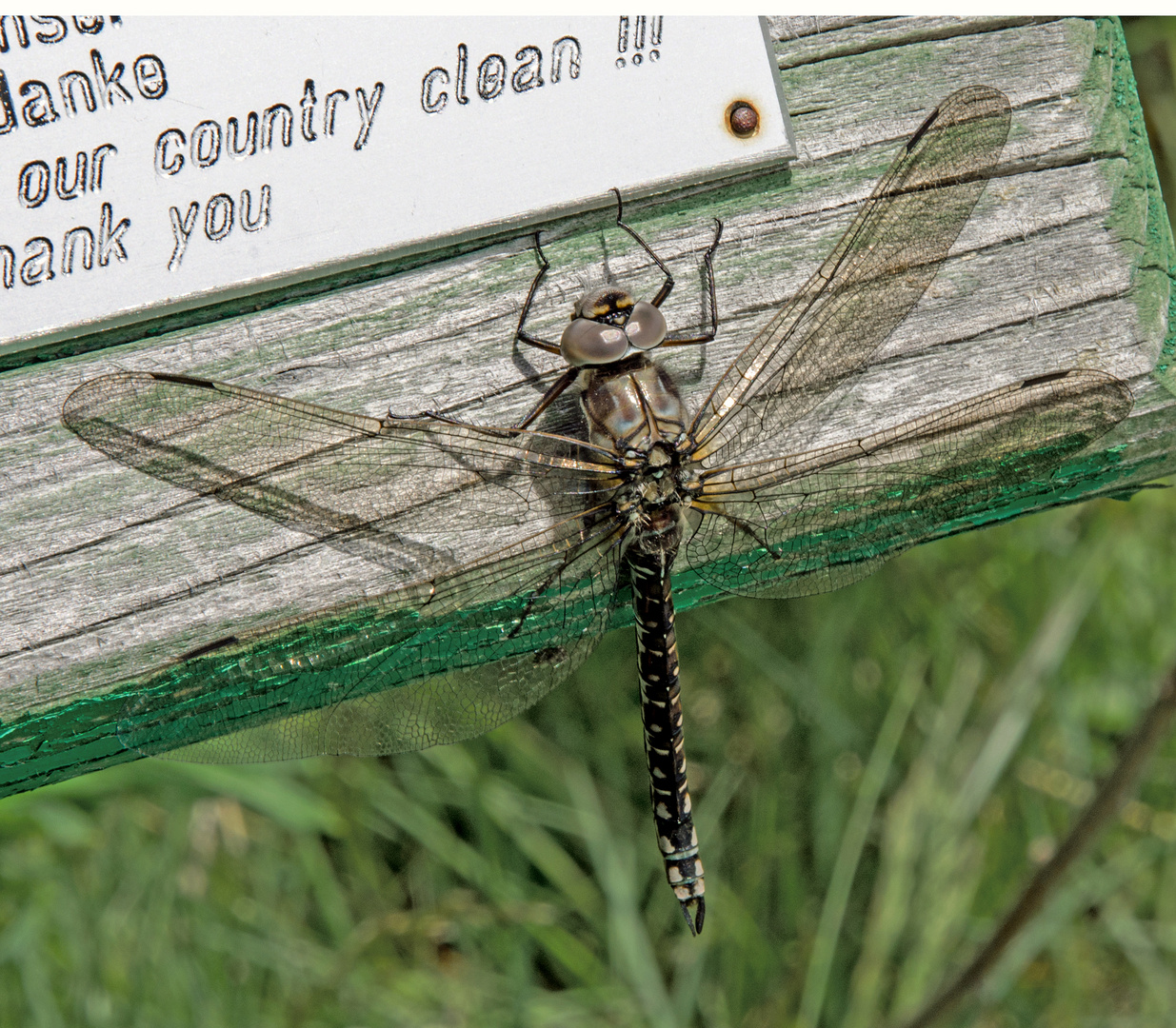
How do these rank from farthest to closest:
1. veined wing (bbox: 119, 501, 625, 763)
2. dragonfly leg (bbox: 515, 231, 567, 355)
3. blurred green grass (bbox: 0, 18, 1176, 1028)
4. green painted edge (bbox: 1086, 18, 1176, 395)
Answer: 1. blurred green grass (bbox: 0, 18, 1176, 1028)
2. green painted edge (bbox: 1086, 18, 1176, 395)
3. dragonfly leg (bbox: 515, 231, 567, 355)
4. veined wing (bbox: 119, 501, 625, 763)

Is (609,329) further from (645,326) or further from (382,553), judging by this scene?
(382,553)

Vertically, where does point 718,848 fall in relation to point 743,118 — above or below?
below

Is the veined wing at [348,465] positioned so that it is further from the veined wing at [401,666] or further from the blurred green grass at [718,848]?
the blurred green grass at [718,848]

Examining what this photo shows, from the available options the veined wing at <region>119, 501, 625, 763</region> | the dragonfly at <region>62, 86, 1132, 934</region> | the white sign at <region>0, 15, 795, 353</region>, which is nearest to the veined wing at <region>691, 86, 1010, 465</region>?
the dragonfly at <region>62, 86, 1132, 934</region>

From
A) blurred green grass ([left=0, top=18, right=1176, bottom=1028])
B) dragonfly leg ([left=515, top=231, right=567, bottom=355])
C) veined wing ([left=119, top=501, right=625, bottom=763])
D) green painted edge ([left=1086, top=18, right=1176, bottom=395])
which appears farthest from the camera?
blurred green grass ([left=0, top=18, right=1176, bottom=1028])

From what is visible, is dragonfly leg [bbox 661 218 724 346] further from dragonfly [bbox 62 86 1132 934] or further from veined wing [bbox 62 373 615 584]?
veined wing [bbox 62 373 615 584]

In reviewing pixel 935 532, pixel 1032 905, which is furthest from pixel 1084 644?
pixel 1032 905

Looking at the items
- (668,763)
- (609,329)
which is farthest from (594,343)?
(668,763)
